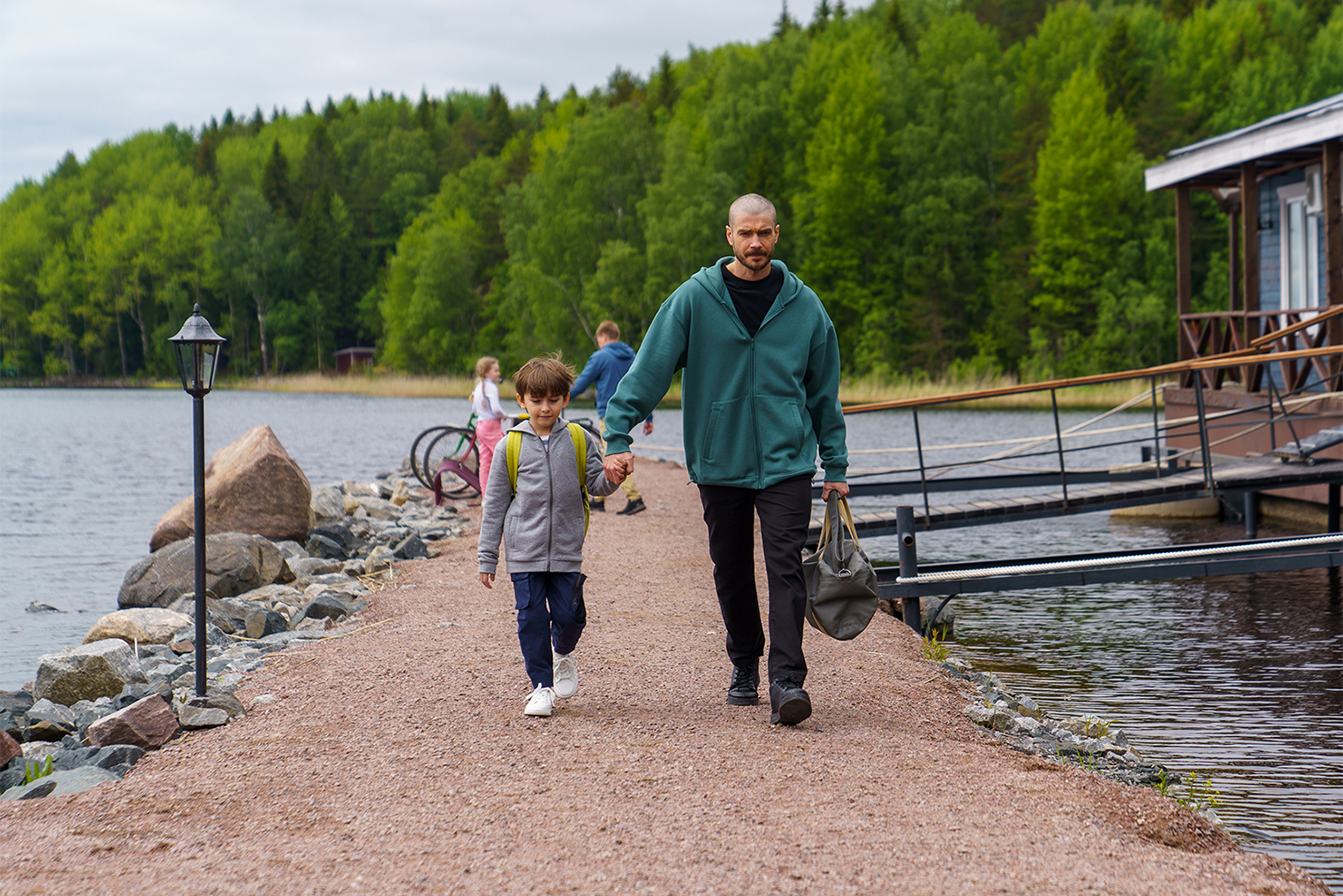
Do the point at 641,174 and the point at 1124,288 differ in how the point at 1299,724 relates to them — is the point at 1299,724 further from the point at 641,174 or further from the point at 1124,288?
the point at 641,174

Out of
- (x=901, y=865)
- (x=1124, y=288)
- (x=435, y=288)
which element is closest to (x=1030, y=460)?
(x=901, y=865)

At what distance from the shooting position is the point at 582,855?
11.7ft

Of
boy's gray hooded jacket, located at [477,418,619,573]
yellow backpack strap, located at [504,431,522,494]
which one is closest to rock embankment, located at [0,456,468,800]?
boy's gray hooded jacket, located at [477,418,619,573]


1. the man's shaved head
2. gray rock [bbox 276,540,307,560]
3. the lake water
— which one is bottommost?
the lake water

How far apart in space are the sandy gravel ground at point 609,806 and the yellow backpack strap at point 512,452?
3.20 ft

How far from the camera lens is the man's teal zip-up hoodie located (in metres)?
4.84

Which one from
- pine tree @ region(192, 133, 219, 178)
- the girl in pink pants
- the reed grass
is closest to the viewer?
the girl in pink pants

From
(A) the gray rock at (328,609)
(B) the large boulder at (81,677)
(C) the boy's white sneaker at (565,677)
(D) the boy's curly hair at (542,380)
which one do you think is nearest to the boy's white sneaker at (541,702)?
(C) the boy's white sneaker at (565,677)

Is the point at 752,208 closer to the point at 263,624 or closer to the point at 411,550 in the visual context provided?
the point at 263,624

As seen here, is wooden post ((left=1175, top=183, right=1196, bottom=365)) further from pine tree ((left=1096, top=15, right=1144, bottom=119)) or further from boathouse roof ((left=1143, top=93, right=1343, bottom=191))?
pine tree ((left=1096, top=15, right=1144, bottom=119))

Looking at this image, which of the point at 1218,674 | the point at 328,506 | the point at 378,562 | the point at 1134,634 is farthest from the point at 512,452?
the point at 328,506

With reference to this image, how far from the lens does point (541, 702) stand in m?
5.05

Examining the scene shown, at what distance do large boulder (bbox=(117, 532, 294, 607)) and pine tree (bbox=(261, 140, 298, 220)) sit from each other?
84.5 meters

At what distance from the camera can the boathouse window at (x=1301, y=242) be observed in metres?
16.3
